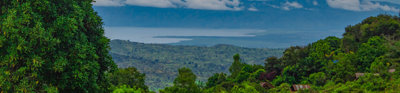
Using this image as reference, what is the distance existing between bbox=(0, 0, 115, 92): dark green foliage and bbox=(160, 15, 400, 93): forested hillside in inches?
170

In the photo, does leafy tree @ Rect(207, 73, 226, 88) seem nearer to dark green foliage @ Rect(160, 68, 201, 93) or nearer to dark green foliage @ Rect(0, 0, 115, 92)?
dark green foliage @ Rect(160, 68, 201, 93)

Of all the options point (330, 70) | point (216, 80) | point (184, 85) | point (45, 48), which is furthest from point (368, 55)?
point (45, 48)

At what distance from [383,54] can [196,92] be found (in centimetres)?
2309

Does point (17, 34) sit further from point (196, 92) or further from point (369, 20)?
point (369, 20)

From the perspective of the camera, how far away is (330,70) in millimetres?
31438

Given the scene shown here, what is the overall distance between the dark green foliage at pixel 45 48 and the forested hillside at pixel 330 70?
14.2 feet

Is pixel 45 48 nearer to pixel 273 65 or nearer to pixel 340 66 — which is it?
pixel 340 66

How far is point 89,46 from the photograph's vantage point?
14.4 metres

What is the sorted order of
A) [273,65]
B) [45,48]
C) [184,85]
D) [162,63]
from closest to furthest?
[45,48]
[184,85]
[273,65]
[162,63]

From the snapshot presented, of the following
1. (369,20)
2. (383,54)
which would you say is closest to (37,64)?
(383,54)

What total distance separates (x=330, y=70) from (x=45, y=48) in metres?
24.6

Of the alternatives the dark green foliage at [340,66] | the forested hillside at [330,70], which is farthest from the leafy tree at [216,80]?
the dark green foliage at [340,66]

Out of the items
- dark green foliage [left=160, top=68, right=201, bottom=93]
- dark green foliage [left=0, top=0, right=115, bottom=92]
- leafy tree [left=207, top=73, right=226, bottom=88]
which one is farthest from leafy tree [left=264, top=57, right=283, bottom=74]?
dark green foliage [left=0, top=0, right=115, bottom=92]

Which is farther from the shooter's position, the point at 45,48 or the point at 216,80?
the point at 216,80
